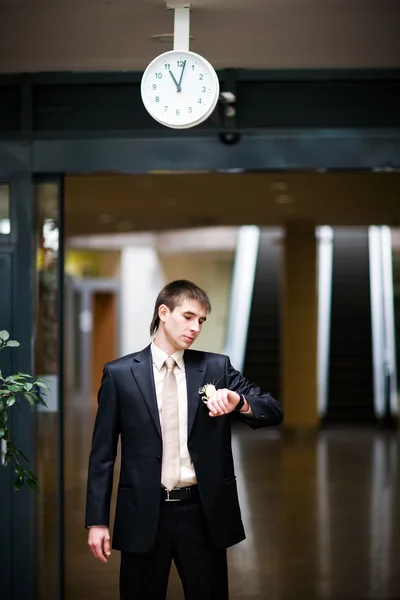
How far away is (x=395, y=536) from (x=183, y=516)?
4.15 m

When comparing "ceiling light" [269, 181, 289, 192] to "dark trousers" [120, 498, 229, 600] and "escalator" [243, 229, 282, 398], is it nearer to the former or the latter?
"escalator" [243, 229, 282, 398]

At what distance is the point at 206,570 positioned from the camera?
3.38m

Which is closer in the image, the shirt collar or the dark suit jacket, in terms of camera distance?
the dark suit jacket

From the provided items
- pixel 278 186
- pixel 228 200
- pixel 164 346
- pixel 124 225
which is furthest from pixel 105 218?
pixel 164 346

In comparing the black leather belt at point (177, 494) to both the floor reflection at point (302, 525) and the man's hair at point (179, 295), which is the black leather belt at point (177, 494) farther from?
the floor reflection at point (302, 525)

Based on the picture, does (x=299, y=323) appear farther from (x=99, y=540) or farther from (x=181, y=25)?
(x=99, y=540)

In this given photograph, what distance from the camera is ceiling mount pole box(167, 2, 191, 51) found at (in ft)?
13.3

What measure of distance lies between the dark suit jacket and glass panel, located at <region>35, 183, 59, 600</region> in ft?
5.54

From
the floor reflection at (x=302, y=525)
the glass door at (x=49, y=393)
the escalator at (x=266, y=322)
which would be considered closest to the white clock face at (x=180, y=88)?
the glass door at (x=49, y=393)

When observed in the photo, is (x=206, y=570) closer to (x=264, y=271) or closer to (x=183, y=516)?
(x=183, y=516)

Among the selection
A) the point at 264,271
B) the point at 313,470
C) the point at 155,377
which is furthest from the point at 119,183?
the point at 264,271

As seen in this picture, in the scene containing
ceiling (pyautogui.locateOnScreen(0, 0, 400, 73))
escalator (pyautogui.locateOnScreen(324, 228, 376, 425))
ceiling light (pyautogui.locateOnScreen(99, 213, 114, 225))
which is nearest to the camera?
ceiling (pyautogui.locateOnScreen(0, 0, 400, 73))

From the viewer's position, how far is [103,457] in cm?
338

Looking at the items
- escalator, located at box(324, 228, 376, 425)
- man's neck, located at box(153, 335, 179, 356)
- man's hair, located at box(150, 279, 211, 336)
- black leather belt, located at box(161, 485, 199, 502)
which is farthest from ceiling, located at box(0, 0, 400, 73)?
escalator, located at box(324, 228, 376, 425)
